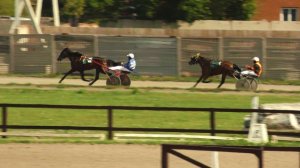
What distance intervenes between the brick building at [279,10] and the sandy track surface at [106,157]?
54474 millimetres

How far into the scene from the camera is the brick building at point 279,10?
6644 centimetres

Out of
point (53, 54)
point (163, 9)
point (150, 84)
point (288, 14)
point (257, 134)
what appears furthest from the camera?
point (288, 14)

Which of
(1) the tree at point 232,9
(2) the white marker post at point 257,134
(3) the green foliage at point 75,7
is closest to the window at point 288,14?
(1) the tree at point 232,9

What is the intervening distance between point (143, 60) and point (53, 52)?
14.1ft

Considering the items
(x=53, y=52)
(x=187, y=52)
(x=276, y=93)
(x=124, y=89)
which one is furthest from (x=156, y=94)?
(x=53, y=52)

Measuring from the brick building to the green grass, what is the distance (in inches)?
1682

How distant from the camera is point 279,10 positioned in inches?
2635

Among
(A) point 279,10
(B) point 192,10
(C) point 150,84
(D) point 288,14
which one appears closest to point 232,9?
(B) point 192,10

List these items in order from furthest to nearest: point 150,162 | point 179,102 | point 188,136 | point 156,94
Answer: point 156,94, point 179,102, point 188,136, point 150,162

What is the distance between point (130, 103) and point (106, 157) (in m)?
9.05

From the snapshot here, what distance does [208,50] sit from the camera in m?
31.7

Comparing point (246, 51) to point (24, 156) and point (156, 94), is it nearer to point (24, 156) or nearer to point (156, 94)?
point (156, 94)

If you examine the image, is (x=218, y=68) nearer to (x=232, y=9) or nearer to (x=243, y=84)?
(x=243, y=84)

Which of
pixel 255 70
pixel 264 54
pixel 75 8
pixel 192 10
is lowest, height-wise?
pixel 255 70
